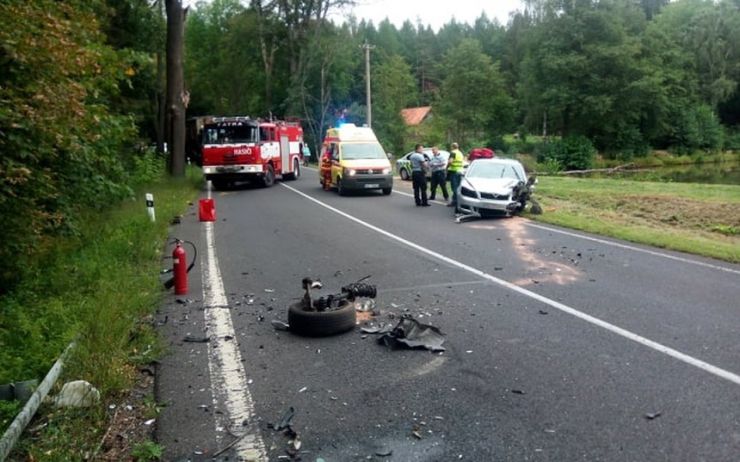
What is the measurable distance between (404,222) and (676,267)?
6.88 meters

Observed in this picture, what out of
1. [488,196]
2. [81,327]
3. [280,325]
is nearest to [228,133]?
[488,196]

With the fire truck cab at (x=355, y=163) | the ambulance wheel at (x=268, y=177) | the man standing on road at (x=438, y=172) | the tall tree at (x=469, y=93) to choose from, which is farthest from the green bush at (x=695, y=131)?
the man standing on road at (x=438, y=172)

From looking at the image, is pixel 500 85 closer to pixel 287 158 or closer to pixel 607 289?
pixel 287 158

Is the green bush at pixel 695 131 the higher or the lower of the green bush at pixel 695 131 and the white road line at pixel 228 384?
the higher

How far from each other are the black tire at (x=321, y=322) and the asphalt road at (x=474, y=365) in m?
0.13

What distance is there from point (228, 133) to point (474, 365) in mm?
22546

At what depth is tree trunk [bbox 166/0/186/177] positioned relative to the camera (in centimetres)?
2559

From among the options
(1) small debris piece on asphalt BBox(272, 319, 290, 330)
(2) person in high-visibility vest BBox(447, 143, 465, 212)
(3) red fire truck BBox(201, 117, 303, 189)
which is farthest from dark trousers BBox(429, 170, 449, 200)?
(1) small debris piece on asphalt BBox(272, 319, 290, 330)

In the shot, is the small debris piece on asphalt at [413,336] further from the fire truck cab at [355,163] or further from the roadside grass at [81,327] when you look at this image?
the fire truck cab at [355,163]

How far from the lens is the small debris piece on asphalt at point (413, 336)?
6.00m

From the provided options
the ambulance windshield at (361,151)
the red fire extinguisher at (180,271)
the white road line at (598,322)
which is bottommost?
the white road line at (598,322)

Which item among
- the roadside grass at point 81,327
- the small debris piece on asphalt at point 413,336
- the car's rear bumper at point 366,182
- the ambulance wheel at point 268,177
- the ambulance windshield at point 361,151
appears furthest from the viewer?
the ambulance wheel at point 268,177

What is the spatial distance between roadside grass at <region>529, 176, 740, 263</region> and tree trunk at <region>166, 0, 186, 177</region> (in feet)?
48.3

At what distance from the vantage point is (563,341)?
6094 millimetres
